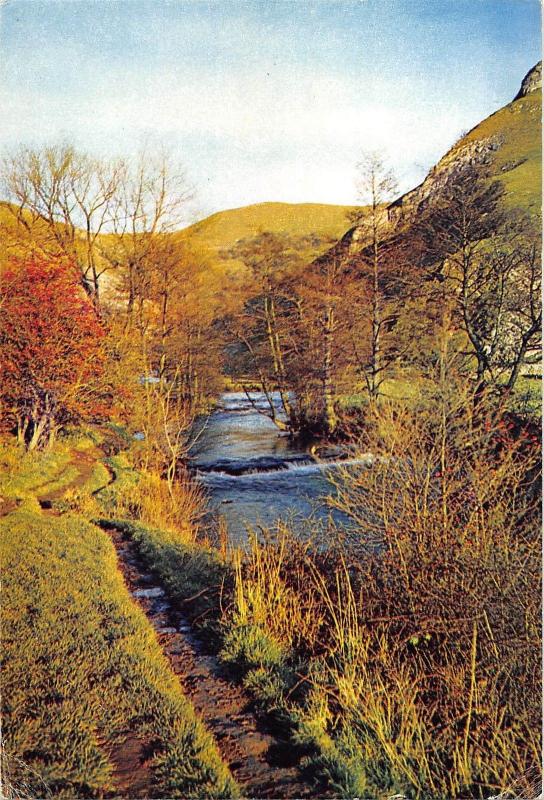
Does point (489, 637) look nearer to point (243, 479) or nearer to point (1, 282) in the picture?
point (1, 282)

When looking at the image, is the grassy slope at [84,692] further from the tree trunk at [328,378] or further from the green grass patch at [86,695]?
the tree trunk at [328,378]

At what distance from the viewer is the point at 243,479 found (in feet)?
55.0

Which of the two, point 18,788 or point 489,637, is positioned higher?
point 489,637

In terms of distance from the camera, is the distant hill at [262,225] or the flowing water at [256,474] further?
the distant hill at [262,225]

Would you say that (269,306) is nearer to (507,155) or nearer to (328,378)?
(328,378)

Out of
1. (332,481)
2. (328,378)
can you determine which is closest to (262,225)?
(328,378)

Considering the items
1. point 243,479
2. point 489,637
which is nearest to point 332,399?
point 243,479

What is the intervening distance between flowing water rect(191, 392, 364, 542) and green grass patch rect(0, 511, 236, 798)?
4536 mm

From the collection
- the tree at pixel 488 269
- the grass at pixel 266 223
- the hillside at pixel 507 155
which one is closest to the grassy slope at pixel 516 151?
the hillside at pixel 507 155

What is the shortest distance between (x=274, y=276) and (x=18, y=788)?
22.6 meters

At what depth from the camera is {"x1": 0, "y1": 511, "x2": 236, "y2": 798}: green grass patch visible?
363 cm

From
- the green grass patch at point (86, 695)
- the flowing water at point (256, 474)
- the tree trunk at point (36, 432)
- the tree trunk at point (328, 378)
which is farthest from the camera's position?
the tree trunk at point (328, 378)

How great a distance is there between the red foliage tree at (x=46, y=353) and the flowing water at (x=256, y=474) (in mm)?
→ 3764

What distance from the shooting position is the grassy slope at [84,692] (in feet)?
11.9
